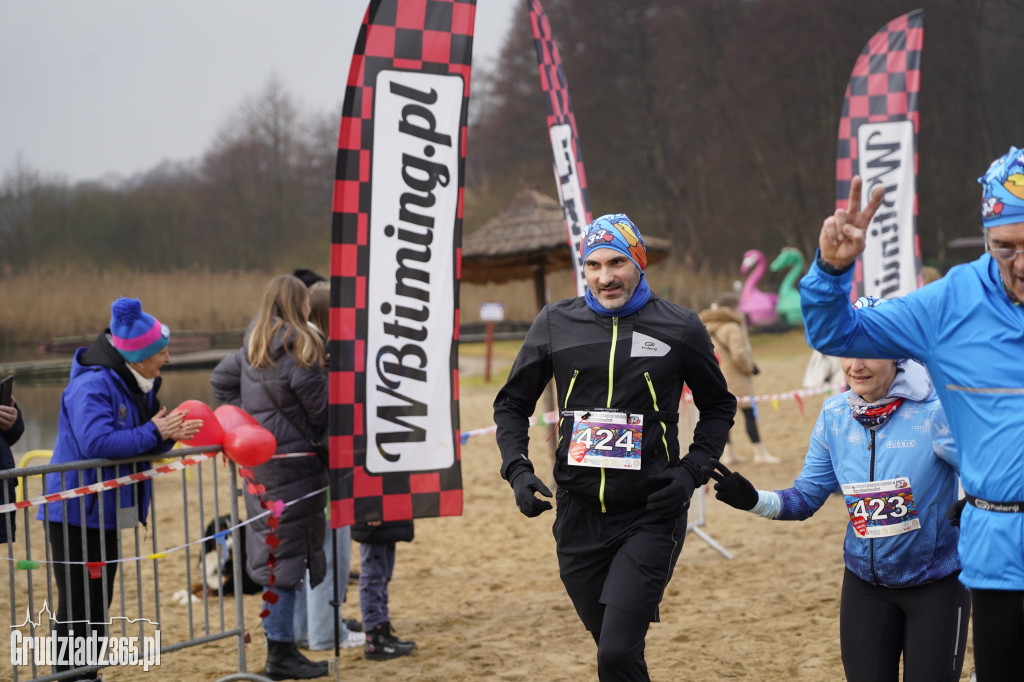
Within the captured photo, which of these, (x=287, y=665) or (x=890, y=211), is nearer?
(x=287, y=665)

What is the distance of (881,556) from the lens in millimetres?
2959

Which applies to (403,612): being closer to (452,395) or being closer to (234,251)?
(452,395)

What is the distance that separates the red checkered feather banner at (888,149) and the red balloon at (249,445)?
4.75m

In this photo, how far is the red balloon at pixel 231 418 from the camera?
465 centimetres

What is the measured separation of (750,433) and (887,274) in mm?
3387

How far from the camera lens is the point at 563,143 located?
7.11 m

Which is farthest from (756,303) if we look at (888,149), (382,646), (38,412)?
(382,646)

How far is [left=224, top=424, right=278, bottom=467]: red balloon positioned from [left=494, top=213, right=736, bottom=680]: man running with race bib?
1.60 meters

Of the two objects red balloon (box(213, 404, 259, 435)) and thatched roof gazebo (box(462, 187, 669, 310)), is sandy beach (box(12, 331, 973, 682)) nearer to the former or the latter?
red balloon (box(213, 404, 259, 435))

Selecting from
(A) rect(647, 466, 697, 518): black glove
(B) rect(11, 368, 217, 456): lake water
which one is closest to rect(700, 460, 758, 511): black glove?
(A) rect(647, 466, 697, 518): black glove

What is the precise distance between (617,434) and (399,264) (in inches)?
69.3

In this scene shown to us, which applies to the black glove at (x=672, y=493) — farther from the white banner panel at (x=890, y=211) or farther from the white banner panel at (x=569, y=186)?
the white banner panel at (x=890, y=211)

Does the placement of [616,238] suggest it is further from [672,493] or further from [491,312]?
[491,312]

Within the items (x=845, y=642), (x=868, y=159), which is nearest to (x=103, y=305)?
(x=868, y=159)
